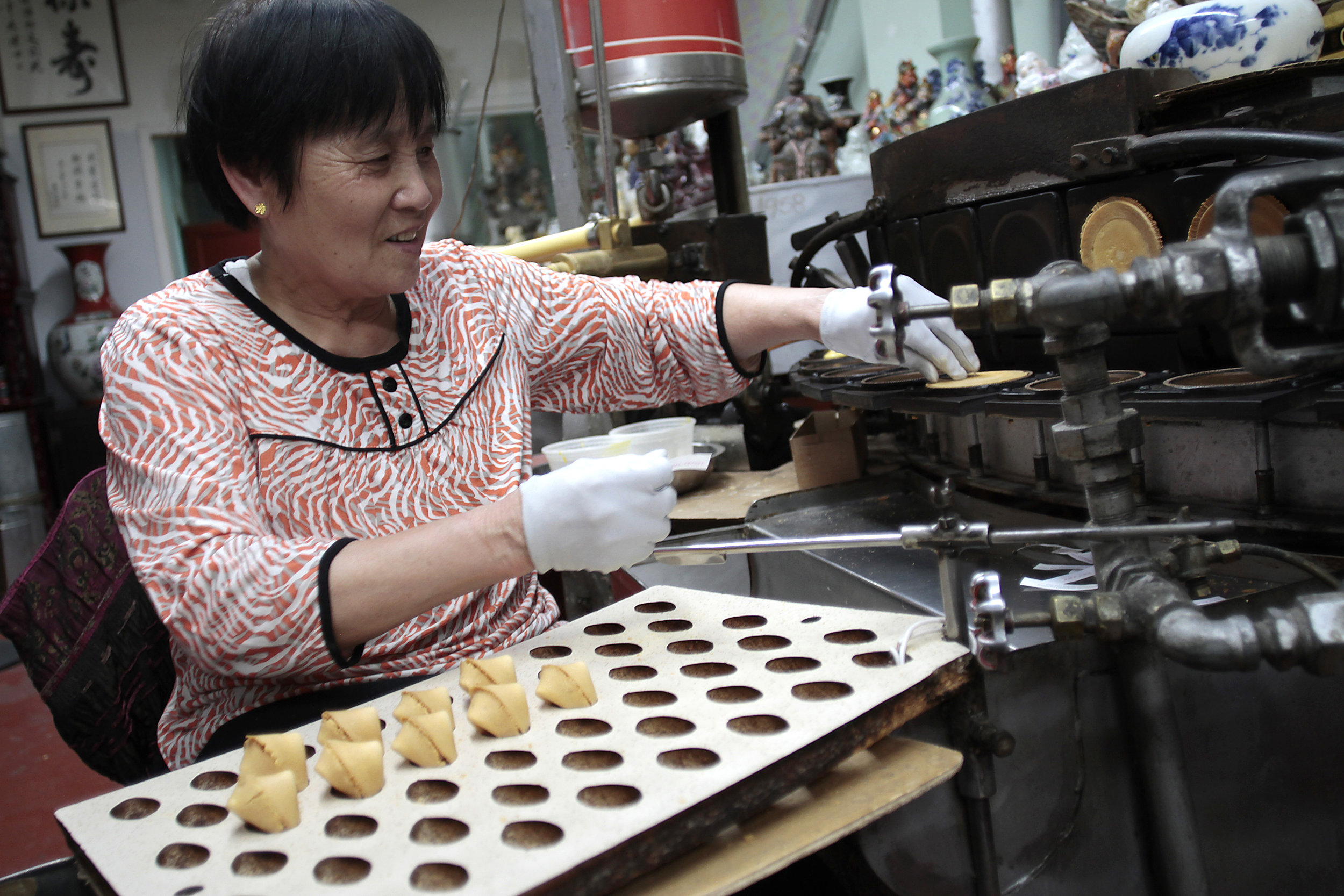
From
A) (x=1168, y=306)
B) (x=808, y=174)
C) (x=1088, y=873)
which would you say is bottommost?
(x=1088, y=873)

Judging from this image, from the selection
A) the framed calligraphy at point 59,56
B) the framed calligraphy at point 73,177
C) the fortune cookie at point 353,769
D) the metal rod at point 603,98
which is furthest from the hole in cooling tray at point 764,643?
the framed calligraphy at point 59,56

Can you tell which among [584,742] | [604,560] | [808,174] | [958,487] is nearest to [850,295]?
[958,487]

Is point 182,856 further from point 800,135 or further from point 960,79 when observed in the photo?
point 800,135

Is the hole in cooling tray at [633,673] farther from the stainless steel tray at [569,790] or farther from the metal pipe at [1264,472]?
the metal pipe at [1264,472]

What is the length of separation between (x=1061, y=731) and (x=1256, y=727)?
0.80ft

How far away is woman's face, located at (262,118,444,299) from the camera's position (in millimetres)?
1253

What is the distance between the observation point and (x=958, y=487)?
1.69 m

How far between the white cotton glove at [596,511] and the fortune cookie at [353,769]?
31 cm

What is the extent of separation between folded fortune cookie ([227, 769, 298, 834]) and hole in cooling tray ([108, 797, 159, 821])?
0.38ft

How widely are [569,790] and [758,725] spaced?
0.19 metres

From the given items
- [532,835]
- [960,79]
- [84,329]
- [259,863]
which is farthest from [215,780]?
[84,329]

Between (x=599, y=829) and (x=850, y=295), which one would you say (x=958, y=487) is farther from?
(x=599, y=829)

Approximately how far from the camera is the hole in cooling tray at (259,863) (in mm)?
812

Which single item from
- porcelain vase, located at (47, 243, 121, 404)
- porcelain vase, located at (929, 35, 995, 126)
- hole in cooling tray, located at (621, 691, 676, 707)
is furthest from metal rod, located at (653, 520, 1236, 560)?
porcelain vase, located at (47, 243, 121, 404)
